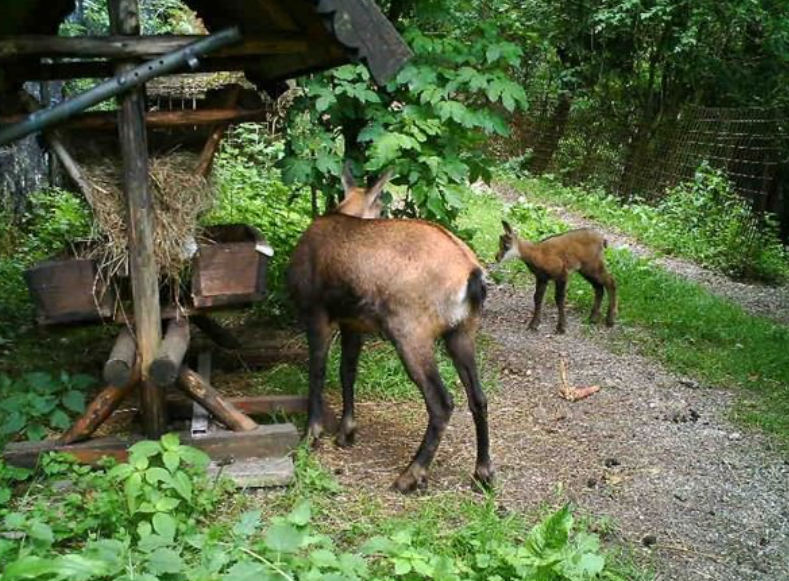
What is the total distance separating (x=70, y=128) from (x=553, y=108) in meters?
17.9

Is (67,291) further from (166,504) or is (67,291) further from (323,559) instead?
(323,559)

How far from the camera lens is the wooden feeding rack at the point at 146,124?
15.7 feet

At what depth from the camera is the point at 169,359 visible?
4.98 meters

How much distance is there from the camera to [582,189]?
19.0 metres

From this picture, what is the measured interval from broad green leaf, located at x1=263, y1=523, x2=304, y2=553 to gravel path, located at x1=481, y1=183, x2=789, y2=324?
26.1ft

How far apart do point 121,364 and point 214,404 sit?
2.25 ft

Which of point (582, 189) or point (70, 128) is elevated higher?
point (70, 128)

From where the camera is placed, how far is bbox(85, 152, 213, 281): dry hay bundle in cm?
510

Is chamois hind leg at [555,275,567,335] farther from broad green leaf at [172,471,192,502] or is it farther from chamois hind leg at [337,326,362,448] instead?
broad green leaf at [172,471,192,502]

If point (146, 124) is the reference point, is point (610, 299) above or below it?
below

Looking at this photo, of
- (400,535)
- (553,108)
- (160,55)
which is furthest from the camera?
(553,108)

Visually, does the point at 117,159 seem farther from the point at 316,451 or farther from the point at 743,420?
the point at 743,420

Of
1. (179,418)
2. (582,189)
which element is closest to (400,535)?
(179,418)

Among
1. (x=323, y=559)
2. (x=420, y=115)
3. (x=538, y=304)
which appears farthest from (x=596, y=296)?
(x=323, y=559)
